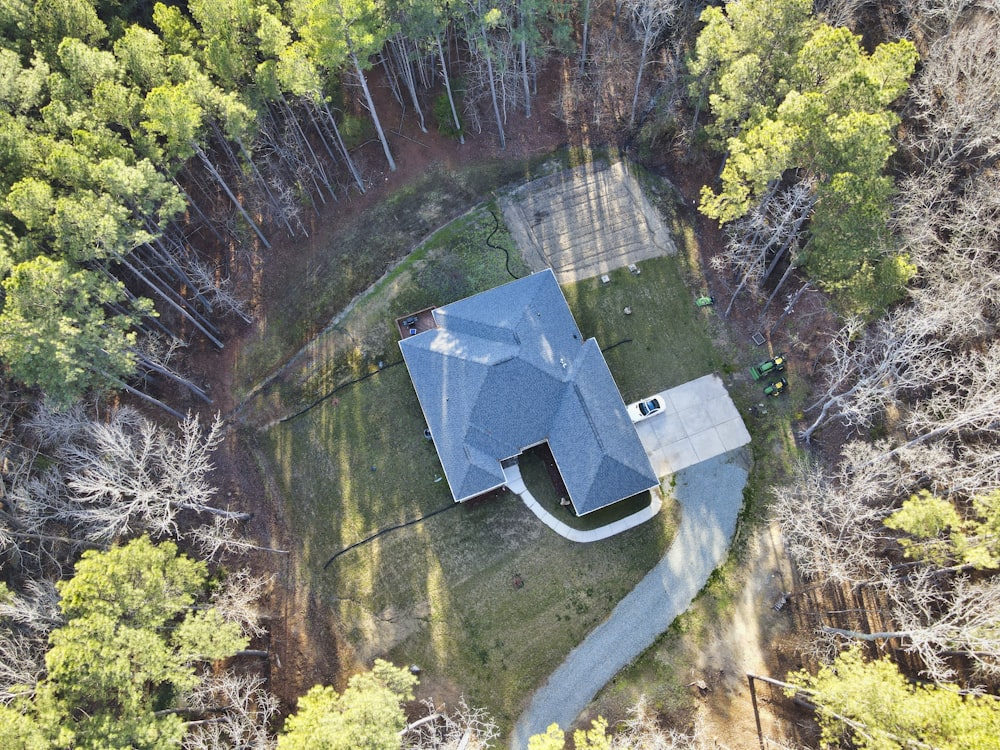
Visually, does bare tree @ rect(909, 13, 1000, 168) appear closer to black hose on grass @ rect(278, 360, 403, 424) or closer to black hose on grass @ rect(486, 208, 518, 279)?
black hose on grass @ rect(486, 208, 518, 279)

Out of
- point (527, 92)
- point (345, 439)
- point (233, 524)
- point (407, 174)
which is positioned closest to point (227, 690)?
point (233, 524)

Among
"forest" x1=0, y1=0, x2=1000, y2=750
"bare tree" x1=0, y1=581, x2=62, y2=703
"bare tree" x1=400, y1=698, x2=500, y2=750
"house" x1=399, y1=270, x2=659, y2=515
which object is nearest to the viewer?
"forest" x1=0, y1=0, x2=1000, y2=750

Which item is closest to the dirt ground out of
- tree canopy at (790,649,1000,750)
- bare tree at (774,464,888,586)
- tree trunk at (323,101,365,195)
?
tree trunk at (323,101,365,195)

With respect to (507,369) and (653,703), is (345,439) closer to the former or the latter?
(507,369)

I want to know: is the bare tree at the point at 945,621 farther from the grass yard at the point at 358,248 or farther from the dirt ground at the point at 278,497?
the grass yard at the point at 358,248

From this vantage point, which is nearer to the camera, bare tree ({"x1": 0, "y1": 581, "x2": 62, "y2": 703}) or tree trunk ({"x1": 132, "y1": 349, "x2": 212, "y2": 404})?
bare tree ({"x1": 0, "y1": 581, "x2": 62, "y2": 703})

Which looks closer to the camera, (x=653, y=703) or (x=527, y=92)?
(x=653, y=703)
